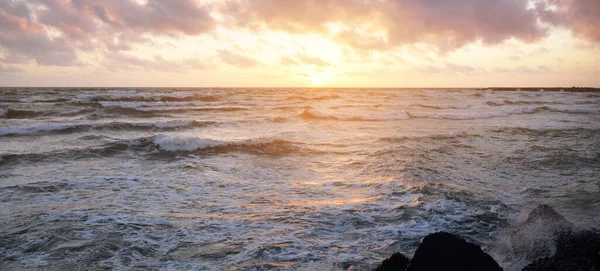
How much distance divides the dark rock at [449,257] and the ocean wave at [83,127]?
66.5 feet

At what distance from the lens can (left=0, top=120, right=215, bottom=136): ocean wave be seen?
18.7 metres

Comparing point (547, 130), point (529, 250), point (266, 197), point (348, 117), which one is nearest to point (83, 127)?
point (266, 197)

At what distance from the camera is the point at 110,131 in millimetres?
19406

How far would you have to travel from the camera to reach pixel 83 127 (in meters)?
20.4

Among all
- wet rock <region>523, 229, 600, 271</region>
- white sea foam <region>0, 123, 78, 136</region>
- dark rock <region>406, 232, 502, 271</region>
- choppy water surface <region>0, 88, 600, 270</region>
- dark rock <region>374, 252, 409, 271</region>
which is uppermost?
dark rock <region>406, 232, 502, 271</region>

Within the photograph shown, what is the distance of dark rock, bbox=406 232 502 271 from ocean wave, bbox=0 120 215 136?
66.5ft

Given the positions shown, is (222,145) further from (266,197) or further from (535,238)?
(535,238)

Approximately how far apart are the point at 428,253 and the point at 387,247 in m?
1.53

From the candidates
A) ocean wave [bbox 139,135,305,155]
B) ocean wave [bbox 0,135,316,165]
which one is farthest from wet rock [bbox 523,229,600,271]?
ocean wave [bbox 139,135,305,155]

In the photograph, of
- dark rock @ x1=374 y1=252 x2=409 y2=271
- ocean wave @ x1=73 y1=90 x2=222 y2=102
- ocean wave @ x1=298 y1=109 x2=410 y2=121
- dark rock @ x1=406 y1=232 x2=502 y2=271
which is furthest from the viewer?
ocean wave @ x1=73 y1=90 x2=222 y2=102

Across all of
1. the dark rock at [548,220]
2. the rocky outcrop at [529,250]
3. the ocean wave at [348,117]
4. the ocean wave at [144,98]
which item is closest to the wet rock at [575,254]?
the rocky outcrop at [529,250]

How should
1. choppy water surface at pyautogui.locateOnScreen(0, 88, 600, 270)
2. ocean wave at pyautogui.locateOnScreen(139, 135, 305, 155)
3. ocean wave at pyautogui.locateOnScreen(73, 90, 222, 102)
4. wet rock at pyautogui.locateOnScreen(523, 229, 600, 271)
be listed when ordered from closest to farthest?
wet rock at pyautogui.locateOnScreen(523, 229, 600, 271) → choppy water surface at pyautogui.locateOnScreen(0, 88, 600, 270) → ocean wave at pyautogui.locateOnScreen(139, 135, 305, 155) → ocean wave at pyautogui.locateOnScreen(73, 90, 222, 102)

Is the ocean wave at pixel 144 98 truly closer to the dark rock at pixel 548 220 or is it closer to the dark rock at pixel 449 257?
the dark rock at pixel 548 220

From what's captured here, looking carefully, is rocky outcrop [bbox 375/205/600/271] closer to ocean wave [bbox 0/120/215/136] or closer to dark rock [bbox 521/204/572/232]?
dark rock [bbox 521/204/572/232]
